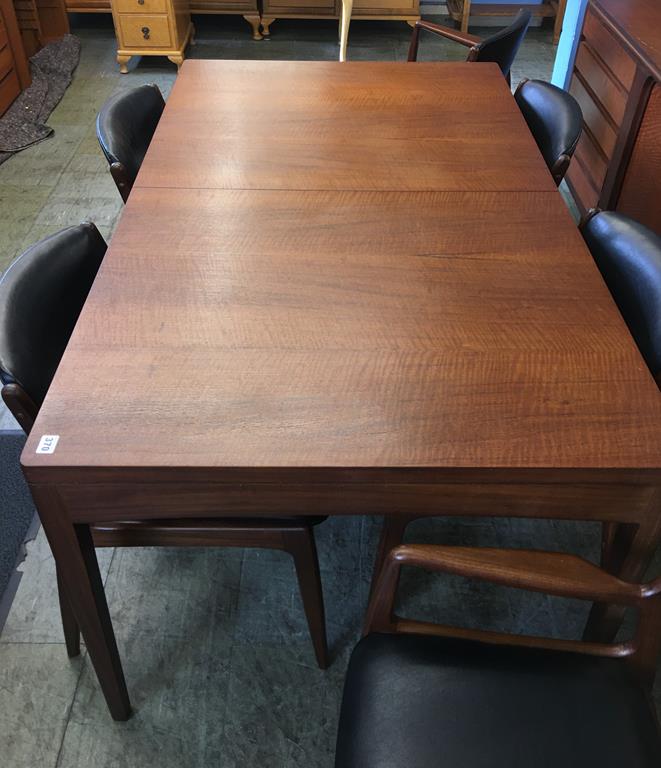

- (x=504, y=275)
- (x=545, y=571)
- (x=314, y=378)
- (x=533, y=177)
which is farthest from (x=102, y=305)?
(x=533, y=177)

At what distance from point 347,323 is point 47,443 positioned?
1.55 ft

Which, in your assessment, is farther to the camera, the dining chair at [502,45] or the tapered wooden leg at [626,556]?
the dining chair at [502,45]

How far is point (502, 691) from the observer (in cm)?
95

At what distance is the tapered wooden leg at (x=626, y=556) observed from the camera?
1.02 metres

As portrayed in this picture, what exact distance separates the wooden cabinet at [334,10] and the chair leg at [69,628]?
3790mm

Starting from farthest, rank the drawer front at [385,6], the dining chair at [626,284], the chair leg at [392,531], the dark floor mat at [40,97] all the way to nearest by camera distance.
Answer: the drawer front at [385,6] < the dark floor mat at [40,97] < the chair leg at [392,531] < the dining chair at [626,284]

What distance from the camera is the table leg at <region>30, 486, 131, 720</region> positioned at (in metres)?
0.99

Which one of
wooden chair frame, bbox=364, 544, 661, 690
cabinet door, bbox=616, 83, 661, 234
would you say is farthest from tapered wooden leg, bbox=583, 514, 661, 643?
cabinet door, bbox=616, 83, 661, 234

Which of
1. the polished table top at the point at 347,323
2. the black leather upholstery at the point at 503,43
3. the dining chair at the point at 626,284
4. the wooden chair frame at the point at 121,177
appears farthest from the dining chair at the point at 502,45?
the wooden chair frame at the point at 121,177

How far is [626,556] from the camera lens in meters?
1.06

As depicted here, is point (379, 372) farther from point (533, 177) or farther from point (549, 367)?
point (533, 177)

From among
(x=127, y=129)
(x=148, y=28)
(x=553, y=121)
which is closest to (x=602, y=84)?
(x=553, y=121)

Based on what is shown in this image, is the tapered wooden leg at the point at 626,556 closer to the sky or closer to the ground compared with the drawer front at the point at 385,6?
closer to the sky

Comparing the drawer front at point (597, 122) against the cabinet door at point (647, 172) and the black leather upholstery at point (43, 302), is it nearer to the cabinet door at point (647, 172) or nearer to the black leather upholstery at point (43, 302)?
the cabinet door at point (647, 172)
